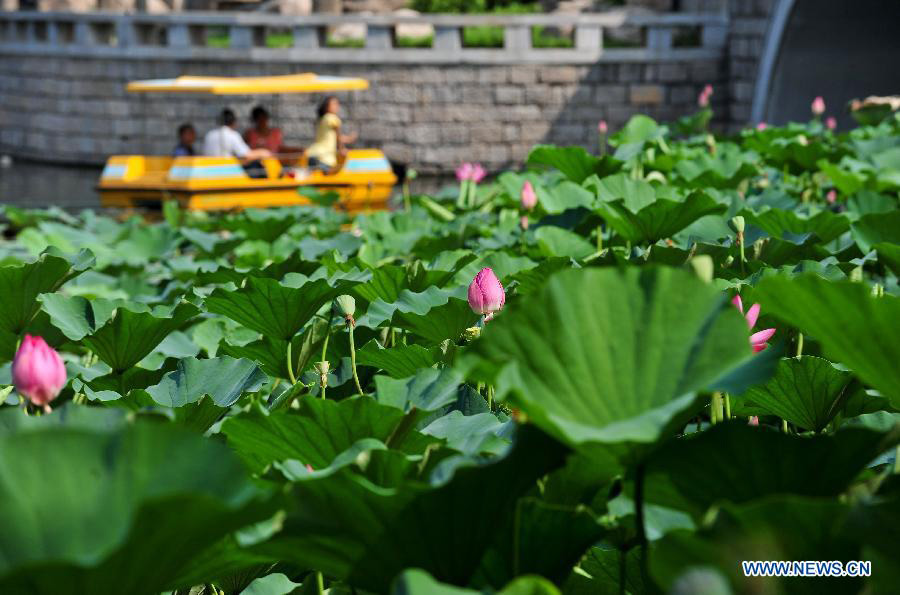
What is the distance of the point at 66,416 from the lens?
0.91 meters

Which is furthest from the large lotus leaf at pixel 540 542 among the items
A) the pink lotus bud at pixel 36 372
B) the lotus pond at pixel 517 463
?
the pink lotus bud at pixel 36 372

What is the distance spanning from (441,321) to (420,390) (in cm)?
47

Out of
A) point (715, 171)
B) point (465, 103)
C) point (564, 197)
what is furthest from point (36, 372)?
point (465, 103)

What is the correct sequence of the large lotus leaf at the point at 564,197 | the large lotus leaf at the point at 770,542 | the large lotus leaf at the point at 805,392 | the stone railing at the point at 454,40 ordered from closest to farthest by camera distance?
1. the large lotus leaf at the point at 770,542
2. the large lotus leaf at the point at 805,392
3. the large lotus leaf at the point at 564,197
4. the stone railing at the point at 454,40

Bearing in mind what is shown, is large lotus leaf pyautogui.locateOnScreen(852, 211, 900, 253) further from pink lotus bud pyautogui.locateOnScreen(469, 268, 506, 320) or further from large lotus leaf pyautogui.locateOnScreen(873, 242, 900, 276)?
Result: pink lotus bud pyautogui.locateOnScreen(469, 268, 506, 320)

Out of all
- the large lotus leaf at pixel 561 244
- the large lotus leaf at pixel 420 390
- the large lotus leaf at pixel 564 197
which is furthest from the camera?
the large lotus leaf at pixel 564 197

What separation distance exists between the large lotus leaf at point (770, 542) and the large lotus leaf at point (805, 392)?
1.67ft

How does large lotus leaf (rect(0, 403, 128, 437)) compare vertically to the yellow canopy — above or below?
above

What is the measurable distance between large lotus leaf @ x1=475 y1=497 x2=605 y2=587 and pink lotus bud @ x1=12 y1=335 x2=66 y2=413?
43 centimetres

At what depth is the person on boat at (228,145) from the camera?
1112 centimetres

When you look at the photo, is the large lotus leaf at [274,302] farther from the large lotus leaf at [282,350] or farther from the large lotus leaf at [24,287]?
the large lotus leaf at [24,287]

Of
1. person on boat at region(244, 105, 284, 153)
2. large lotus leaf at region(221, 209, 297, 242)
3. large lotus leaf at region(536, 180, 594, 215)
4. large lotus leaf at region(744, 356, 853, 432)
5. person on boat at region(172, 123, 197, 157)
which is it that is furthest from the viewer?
→ person on boat at region(244, 105, 284, 153)

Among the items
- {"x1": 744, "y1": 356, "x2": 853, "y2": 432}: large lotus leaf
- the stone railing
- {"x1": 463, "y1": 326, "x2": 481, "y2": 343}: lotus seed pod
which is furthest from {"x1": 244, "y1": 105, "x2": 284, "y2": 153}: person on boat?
{"x1": 744, "y1": 356, "x2": 853, "y2": 432}: large lotus leaf

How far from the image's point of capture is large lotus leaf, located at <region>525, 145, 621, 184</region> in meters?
2.89
